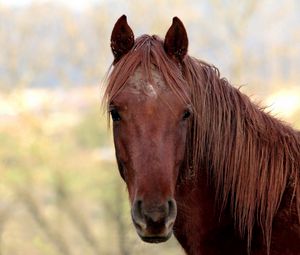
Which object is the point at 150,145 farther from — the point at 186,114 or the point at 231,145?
the point at 231,145

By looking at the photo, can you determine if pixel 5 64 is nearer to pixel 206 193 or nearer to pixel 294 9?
pixel 294 9

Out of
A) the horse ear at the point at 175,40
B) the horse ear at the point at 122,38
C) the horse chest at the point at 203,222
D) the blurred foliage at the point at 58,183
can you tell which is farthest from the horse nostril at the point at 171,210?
the blurred foliage at the point at 58,183

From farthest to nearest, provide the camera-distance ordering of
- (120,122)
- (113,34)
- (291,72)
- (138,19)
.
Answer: (291,72)
(138,19)
(113,34)
(120,122)

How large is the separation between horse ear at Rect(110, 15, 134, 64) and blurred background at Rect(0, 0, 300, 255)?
18445 mm

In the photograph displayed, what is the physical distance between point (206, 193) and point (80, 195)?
71.1ft

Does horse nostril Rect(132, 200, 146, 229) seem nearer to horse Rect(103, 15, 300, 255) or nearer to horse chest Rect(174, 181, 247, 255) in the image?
horse Rect(103, 15, 300, 255)

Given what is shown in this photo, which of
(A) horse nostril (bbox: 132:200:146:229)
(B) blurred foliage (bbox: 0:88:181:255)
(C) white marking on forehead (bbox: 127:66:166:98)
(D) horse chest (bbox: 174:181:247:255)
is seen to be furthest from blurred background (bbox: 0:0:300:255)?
(A) horse nostril (bbox: 132:200:146:229)

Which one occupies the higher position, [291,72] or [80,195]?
[291,72]

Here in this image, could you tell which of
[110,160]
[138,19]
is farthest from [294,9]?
[110,160]

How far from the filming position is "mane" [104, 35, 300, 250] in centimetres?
379

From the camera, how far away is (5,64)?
27.8 metres

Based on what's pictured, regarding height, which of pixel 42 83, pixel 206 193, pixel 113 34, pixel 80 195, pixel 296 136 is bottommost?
pixel 80 195

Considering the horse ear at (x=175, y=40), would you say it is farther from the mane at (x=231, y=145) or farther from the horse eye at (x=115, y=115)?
the horse eye at (x=115, y=115)

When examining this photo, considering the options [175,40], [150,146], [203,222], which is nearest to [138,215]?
[150,146]
